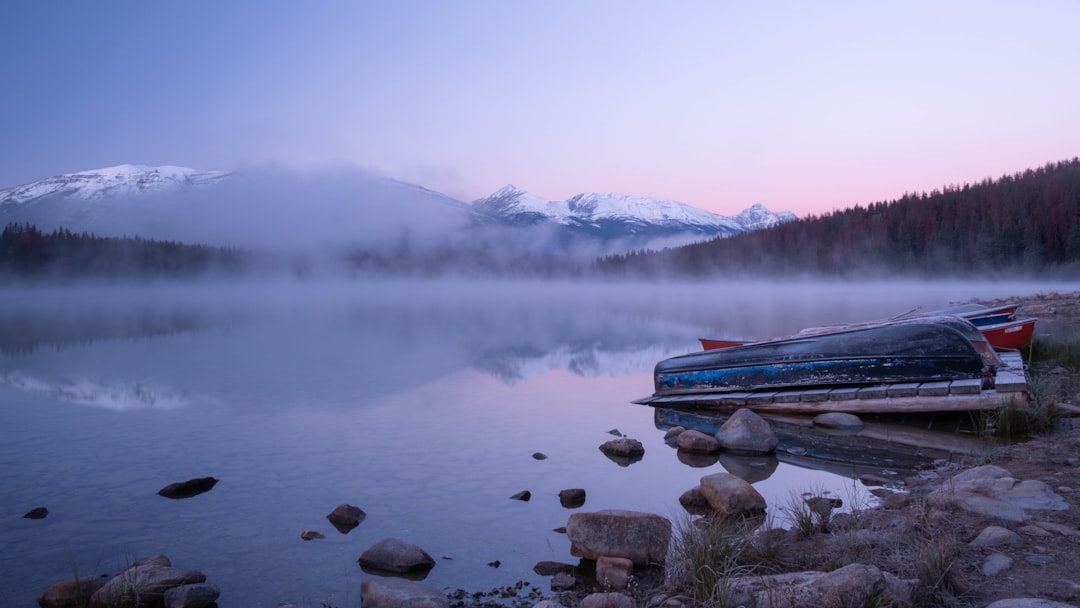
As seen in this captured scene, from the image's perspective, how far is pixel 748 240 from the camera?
119 metres

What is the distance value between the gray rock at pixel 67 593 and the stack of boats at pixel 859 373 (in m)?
10.5

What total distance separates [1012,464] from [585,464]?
5016 millimetres

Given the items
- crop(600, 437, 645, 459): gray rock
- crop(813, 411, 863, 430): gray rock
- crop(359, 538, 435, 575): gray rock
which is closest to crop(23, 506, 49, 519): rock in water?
crop(359, 538, 435, 575): gray rock

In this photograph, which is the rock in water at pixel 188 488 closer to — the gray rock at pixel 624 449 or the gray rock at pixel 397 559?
the gray rock at pixel 397 559

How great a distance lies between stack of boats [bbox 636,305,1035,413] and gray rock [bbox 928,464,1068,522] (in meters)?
4.72

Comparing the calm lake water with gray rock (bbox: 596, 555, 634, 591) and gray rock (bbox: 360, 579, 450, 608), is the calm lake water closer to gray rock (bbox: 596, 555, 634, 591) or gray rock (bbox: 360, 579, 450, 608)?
gray rock (bbox: 360, 579, 450, 608)

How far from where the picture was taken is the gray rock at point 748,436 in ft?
32.2

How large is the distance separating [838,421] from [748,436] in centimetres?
243

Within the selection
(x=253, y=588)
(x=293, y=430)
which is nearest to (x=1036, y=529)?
(x=253, y=588)

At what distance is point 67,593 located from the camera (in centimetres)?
525

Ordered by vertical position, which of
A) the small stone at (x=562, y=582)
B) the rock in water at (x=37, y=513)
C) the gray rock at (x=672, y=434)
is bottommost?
the gray rock at (x=672, y=434)

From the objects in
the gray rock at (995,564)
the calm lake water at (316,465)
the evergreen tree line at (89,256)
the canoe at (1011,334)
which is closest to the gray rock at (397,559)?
the calm lake water at (316,465)

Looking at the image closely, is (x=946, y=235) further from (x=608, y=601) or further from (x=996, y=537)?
(x=608, y=601)

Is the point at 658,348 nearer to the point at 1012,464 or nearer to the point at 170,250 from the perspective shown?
the point at 1012,464
